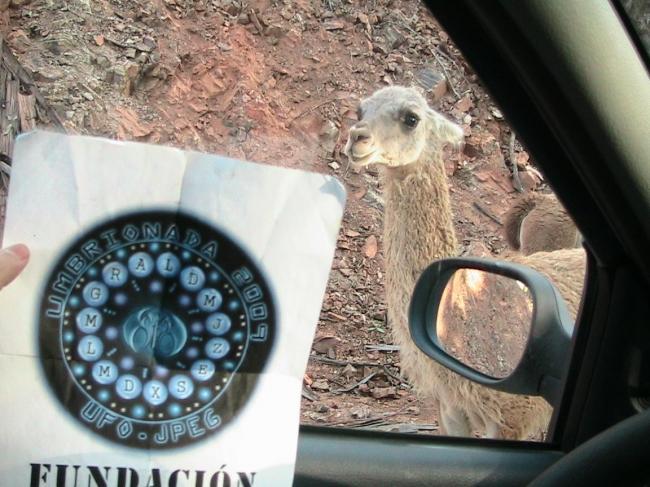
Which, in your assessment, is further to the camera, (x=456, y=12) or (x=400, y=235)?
(x=400, y=235)

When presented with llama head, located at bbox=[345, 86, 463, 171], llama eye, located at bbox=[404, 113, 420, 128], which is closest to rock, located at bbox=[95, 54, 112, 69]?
llama head, located at bbox=[345, 86, 463, 171]

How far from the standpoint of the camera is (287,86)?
6.11 ft

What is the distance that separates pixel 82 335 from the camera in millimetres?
1099

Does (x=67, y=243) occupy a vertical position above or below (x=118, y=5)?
below

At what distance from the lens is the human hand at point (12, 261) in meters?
1.04

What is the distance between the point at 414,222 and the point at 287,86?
1.99m

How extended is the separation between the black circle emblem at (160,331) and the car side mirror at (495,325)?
81 cm

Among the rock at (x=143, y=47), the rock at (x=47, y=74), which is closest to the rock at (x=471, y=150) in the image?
the rock at (x=143, y=47)

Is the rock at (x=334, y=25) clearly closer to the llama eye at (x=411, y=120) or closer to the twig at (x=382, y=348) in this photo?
the twig at (x=382, y=348)

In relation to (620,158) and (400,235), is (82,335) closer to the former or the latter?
(620,158)

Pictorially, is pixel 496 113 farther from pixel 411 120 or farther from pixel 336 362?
pixel 411 120

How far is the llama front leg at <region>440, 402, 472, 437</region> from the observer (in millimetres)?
2459

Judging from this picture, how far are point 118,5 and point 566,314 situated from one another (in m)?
1.11

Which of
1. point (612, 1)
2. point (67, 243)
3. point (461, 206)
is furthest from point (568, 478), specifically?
point (461, 206)
